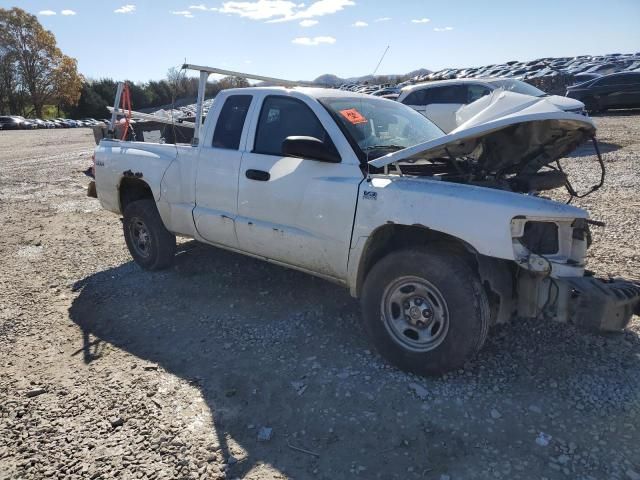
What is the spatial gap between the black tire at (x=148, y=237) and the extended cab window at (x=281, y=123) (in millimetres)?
1704

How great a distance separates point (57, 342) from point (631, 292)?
14.1 feet

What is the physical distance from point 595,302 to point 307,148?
6.82ft

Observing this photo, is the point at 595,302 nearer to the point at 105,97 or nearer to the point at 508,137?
the point at 508,137

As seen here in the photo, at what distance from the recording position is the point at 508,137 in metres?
3.60

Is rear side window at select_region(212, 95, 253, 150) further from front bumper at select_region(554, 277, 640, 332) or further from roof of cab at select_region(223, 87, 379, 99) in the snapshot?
front bumper at select_region(554, 277, 640, 332)

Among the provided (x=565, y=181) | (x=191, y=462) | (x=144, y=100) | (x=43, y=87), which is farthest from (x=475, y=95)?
(x=43, y=87)

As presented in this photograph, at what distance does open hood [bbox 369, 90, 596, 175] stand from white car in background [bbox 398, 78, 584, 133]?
23.5ft

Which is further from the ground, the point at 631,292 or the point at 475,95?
the point at 475,95

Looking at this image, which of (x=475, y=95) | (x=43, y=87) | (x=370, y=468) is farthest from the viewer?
(x=43, y=87)

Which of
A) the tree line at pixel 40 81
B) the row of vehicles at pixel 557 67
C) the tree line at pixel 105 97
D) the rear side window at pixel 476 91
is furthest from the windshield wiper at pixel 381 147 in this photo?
the tree line at pixel 105 97

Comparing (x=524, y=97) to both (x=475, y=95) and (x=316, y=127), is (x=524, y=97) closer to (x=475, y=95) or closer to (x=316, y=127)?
(x=316, y=127)

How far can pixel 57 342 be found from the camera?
13.4ft

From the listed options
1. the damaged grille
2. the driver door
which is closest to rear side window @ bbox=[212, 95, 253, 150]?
the driver door

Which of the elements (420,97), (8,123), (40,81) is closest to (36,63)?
(40,81)
